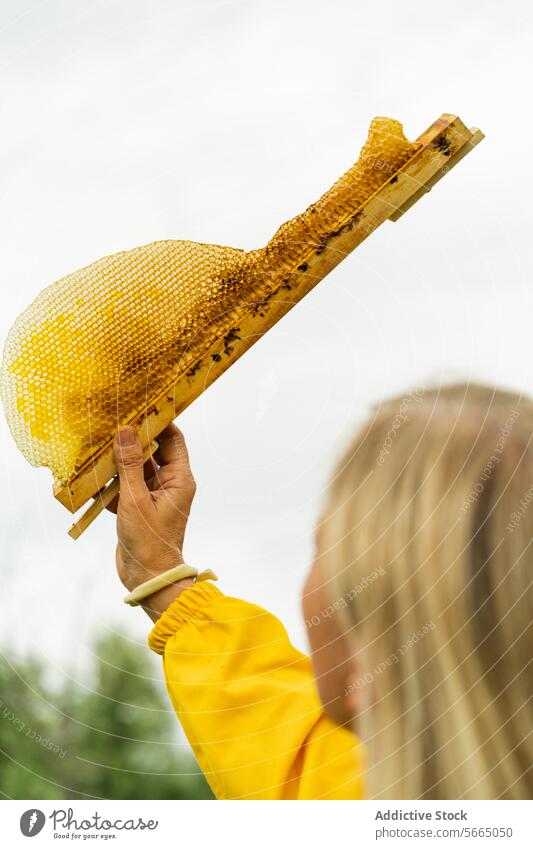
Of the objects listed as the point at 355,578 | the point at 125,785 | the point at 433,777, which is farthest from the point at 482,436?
the point at 125,785

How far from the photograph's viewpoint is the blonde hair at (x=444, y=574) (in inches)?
29.3

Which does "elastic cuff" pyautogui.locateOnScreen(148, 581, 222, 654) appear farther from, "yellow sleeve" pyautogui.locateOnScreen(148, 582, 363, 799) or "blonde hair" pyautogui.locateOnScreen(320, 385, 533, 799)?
"blonde hair" pyautogui.locateOnScreen(320, 385, 533, 799)

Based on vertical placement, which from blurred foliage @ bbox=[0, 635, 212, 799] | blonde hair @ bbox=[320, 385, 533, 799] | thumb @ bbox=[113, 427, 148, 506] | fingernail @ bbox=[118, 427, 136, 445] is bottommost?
blurred foliage @ bbox=[0, 635, 212, 799]

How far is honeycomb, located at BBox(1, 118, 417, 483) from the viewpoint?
3.19ft

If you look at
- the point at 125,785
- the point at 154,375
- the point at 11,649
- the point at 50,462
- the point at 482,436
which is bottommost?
the point at 125,785

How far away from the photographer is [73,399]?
0.97 m

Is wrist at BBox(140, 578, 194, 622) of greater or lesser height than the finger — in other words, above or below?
below

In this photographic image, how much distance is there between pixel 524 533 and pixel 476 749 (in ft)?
0.58

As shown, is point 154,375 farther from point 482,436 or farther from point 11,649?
point 11,649
